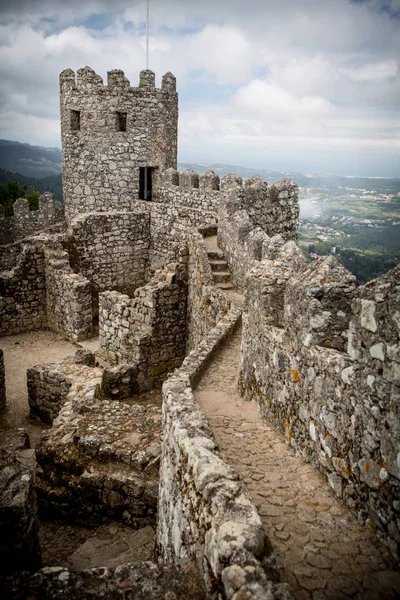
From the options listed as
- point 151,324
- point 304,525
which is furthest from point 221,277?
point 304,525

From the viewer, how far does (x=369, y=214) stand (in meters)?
13.3

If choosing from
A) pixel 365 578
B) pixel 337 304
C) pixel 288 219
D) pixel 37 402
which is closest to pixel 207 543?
pixel 365 578

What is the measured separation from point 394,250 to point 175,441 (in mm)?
6873

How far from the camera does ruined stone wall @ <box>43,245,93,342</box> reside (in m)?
11.3

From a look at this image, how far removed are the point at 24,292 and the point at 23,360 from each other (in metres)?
2.06

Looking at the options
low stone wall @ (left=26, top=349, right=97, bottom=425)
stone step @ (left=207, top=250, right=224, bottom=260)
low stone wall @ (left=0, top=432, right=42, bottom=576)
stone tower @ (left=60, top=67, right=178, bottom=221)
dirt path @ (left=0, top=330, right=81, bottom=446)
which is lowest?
dirt path @ (left=0, top=330, right=81, bottom=446)

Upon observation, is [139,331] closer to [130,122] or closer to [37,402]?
[37,402]

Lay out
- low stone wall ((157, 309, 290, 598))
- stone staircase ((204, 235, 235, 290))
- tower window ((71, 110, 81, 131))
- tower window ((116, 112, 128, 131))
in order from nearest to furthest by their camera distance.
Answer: low stone wall ((157, 309, 290, 598)), stone staircase ((204, 235, 235, 290)), tower window ((116, 112, 128, 131)), tower window ((71, 110, 81, 131))

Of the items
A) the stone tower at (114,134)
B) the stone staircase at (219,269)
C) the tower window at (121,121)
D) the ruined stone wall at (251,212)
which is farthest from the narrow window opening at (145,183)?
the stone staircase at (219,269)

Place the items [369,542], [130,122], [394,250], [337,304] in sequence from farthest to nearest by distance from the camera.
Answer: [130,122]
[394,250]
[337,304]
[369,542]

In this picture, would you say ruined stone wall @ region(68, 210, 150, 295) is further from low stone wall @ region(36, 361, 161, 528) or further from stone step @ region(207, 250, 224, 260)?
low stone wall @ region(36, 361, 161, 528)

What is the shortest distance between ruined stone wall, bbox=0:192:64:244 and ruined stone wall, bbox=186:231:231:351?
13.2 metres

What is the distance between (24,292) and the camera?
1184 centimetres

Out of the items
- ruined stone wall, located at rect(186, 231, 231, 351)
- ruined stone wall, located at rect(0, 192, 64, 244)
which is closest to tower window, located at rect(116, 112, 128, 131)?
ruined stone wall, located at rect(186, 231, 231, 351)
